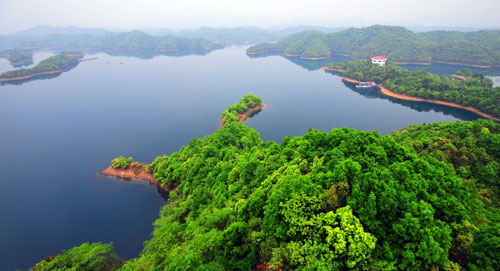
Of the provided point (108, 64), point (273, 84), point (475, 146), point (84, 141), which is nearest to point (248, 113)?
point (273, 84)

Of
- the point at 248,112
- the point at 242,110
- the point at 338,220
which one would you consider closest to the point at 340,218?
the point at 338,220

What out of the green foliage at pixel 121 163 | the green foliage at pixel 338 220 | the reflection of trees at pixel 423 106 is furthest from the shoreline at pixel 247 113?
the reflection of trees at pixel 423 106

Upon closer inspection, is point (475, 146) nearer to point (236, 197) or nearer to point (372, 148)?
point (372, 148)

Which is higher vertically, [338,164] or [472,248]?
[338,164]

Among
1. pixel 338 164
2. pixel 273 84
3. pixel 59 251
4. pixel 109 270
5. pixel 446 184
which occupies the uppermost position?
pixel 273 84

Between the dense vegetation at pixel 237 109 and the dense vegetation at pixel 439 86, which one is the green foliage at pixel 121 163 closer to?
the dense vegetation at pixel 237 109

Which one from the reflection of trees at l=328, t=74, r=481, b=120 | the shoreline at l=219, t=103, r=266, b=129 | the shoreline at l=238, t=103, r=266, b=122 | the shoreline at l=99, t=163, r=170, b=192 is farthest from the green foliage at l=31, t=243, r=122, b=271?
the reflection of trees at l=328, t=74, r=481, b=120

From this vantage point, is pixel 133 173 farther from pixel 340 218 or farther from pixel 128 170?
pixel 340 218
